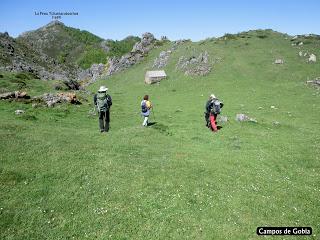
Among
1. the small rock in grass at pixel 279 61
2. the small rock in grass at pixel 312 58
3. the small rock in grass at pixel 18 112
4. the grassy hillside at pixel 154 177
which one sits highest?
the small rock in grass at pixel 312 58

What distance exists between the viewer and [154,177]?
Result: 19.4m

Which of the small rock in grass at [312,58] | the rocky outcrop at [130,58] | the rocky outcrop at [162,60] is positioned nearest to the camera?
the small rock in grass at [312,58]

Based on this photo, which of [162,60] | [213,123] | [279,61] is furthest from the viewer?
[162,60]

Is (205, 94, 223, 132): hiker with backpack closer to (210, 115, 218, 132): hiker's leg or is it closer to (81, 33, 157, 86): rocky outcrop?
(210, 115, 218, 132): hiker's leg

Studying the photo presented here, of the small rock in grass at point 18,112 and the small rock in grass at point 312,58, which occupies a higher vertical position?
the small rock in grass at point 312,58

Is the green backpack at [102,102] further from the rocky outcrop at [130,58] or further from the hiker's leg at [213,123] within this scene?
the rocky outcrop at [130,58]

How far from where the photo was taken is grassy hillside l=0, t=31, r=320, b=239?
15.1 m

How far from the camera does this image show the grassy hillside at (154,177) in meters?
15.1

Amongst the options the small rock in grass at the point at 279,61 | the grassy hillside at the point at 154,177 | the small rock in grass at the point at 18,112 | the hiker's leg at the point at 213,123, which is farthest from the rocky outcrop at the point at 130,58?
the hiker's leg at the point at 213,123

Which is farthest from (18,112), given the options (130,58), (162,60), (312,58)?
(130,58)

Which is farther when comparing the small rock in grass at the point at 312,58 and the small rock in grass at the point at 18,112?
the small rock in grass at the point at 312,58

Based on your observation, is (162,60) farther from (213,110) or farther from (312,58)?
(213,110)

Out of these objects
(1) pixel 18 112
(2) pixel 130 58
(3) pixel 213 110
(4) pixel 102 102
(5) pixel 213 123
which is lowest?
(5) pixel 213 123

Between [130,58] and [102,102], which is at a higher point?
[130,58]
